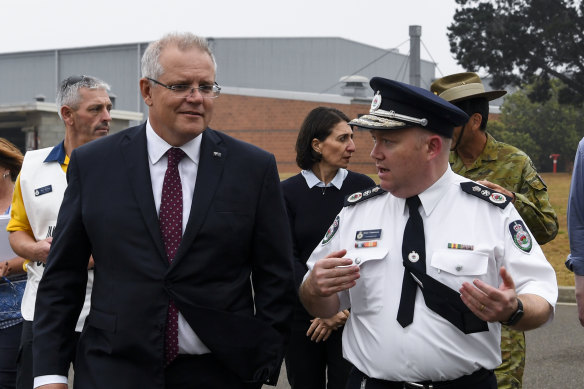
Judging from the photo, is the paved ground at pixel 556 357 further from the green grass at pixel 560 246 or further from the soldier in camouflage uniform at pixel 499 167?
the green grass at pixel 560 246

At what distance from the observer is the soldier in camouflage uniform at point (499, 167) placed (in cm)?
446

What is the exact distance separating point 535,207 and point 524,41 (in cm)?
2570

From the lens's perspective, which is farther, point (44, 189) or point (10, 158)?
point (10, 158)

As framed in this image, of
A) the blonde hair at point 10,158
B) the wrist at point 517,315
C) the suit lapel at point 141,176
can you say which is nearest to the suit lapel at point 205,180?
the suit lapel at point 141,176

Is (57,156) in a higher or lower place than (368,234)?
higher

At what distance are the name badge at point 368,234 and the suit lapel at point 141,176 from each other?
77cm


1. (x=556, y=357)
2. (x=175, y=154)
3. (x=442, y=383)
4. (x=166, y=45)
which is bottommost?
(x=556, y=357)

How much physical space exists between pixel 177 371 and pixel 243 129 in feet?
140

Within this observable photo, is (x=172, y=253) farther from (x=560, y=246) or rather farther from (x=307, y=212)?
(x=560, y=246)

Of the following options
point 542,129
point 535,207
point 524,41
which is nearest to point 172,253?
point 535,207

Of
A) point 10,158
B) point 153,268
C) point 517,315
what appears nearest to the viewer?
point 517,315

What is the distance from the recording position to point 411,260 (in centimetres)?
316

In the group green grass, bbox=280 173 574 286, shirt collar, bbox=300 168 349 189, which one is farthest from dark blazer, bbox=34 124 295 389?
green grass, bbox=280 173 574 286

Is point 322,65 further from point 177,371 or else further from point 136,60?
point 177,371
